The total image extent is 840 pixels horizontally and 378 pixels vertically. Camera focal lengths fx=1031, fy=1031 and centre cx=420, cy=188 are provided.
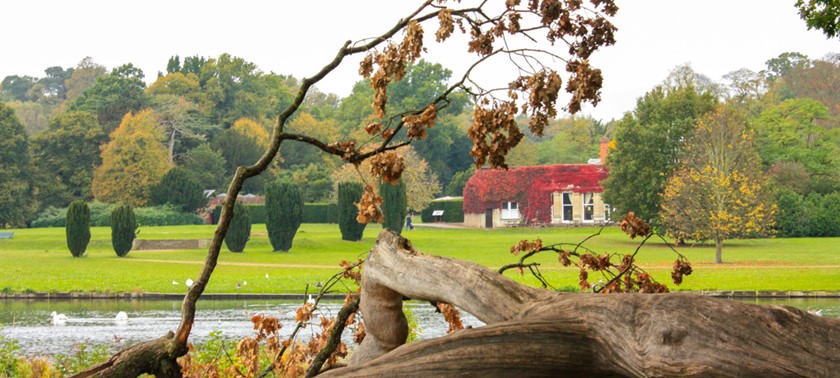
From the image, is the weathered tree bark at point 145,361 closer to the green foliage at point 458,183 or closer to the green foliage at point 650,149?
the green foliage at point 650,149

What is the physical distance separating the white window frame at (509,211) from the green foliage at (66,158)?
2654cm

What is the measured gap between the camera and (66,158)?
6750cm

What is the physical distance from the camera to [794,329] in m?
2.99

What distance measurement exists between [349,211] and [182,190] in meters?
20.9

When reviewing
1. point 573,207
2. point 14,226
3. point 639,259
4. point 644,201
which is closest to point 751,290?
point 639,259

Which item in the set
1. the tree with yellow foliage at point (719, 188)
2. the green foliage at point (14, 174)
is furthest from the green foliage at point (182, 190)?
the tree with yellow foliage at point (719, 188)

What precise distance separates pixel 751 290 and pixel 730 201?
15.2 m

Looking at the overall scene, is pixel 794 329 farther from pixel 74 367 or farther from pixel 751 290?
pixel 751 290

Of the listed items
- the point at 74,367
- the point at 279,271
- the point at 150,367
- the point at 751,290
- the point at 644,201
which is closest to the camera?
the point at 150,367

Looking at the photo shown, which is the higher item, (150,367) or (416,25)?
(416,25)

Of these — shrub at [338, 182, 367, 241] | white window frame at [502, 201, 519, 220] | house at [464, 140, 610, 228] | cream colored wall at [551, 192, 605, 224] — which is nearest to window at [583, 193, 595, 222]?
house at [464, 140, 610, 228]

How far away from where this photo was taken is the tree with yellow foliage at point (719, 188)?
39219mm

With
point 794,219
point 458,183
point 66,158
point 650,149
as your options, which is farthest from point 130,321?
point 458,183

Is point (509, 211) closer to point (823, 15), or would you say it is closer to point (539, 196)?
point (539, 196)
